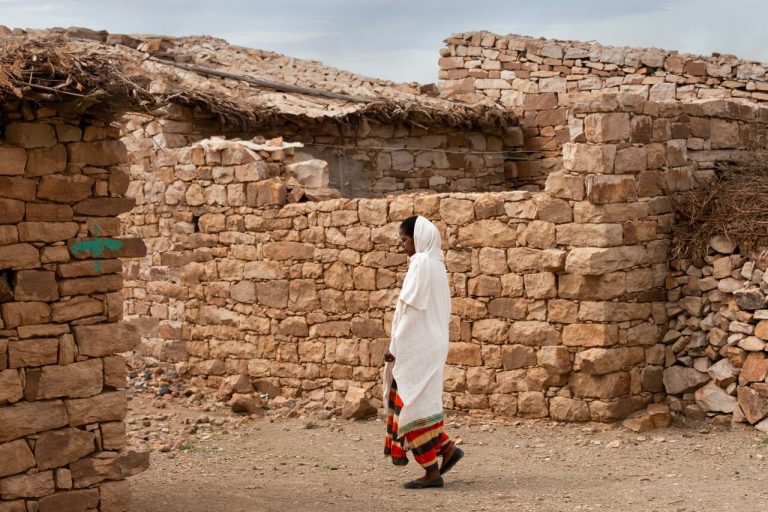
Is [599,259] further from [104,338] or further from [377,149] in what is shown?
[377,149]

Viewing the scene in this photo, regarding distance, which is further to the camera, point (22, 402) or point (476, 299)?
point (476, 299)

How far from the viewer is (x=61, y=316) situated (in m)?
5.96

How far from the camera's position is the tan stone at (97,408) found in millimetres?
5992

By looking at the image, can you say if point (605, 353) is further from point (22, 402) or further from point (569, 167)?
point (22, 402)

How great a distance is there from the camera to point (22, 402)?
582cm

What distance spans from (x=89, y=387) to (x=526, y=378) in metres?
3.86

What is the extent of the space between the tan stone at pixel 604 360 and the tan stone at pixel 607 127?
5.44 feet

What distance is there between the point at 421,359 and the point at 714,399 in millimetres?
2875

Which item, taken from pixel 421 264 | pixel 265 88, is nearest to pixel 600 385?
pixel 421 264

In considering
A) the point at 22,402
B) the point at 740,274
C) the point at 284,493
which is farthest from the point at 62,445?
the point at 740,274

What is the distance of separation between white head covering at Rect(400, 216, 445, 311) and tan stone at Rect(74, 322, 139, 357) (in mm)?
1766

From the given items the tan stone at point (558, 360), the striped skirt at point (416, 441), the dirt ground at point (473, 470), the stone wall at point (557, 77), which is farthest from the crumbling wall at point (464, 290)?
the stone wall at point (557, 77)

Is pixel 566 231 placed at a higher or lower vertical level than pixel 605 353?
higher

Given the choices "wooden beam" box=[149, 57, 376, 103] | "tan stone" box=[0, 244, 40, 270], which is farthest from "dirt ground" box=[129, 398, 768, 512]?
"wooden beam" box=[149, 57, 376, 103]
